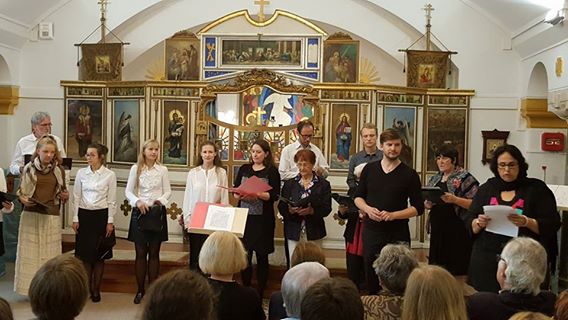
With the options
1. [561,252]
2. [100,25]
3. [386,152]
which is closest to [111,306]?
[386,152]

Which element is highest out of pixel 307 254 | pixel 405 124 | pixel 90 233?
pixel 405 124

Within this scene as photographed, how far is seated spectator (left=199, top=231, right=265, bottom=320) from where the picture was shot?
3328 mm

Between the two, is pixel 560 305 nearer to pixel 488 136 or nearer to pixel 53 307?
pixel 53 307

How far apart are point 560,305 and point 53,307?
1.90 metres

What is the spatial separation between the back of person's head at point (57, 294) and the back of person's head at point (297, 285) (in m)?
0.87

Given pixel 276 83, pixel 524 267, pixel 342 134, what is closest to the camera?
pixel 524 267

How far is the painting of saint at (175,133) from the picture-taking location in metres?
9.22

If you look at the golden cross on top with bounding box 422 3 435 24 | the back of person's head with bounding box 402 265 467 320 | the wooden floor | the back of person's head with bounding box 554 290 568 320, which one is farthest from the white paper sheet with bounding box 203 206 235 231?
the golden cross on top with bounding box 422 3 435 24

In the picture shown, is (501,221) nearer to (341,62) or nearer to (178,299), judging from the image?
(178,299)

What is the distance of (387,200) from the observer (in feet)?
15.7

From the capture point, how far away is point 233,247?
3461mm

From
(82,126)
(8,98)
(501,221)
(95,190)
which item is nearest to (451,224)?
(501,221)

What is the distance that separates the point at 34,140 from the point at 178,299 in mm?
5777

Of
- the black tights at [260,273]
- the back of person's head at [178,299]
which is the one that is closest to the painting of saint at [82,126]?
the black tights at [260,273]
